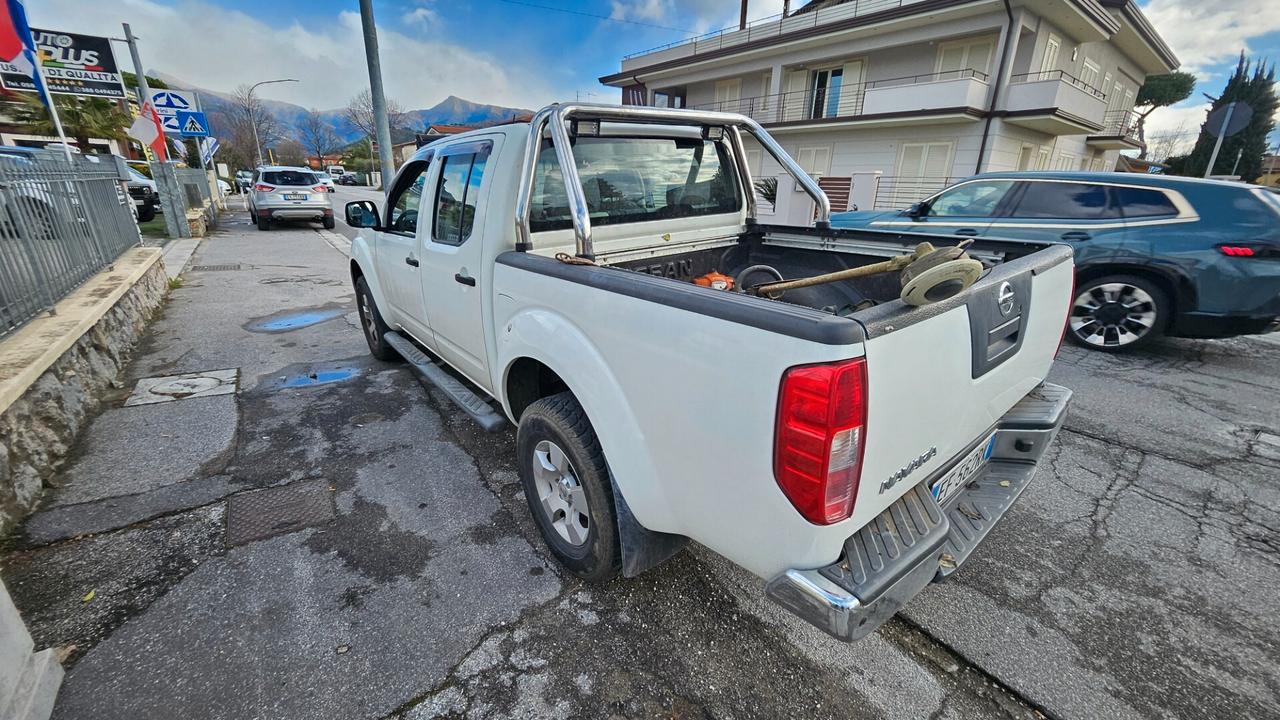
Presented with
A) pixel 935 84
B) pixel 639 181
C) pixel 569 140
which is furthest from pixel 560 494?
pixel 935 84

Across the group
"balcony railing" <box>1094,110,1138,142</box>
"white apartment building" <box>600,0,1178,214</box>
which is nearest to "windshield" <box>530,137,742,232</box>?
"white apartment building" <box>600,0,1178,214</box>

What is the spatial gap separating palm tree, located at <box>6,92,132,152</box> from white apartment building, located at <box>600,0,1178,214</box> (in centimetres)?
2222

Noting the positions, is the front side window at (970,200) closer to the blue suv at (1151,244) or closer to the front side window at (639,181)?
the blue suv at (1151,244)

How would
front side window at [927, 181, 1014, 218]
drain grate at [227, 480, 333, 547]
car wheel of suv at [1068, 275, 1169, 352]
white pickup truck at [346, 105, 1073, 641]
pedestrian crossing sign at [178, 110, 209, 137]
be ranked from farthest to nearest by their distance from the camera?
pedestrian crossing sign at [178, 110, 209, 137] < front side window at [927, 181, 1014, 218] < car wheel of suv at [1068, 275, 1169, 352] < drain grate at [227, 480, 333, 547] < white pickup truck at [346, 105, 1073, 641]

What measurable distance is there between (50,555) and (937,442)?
384 centimetres

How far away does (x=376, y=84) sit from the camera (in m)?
8.65

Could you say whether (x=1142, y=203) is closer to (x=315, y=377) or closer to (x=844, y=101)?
(x=315, y=377)

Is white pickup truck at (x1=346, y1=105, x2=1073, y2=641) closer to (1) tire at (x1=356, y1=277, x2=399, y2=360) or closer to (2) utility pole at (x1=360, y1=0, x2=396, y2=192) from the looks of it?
(1) tire at (x1=356, y1=277, x2=399, y2=360)

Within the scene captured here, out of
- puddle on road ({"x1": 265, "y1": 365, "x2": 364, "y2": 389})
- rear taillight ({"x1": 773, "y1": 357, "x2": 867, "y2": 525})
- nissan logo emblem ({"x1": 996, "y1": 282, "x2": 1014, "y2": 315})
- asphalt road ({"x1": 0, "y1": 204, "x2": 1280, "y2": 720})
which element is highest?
nissan logo emblem ({"x1": 996, "y1": 282, "x2": 1014, "y2": 315})

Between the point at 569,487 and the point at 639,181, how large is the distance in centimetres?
185

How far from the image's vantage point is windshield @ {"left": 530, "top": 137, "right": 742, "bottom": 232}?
285 cm

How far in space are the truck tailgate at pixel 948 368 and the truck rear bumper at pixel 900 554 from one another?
10 centimetres

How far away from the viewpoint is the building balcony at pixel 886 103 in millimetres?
16609

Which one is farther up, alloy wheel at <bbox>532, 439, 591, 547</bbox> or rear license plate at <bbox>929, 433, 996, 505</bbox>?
rear license plate at <bbox>929, 433, 996, 505</bbox>
